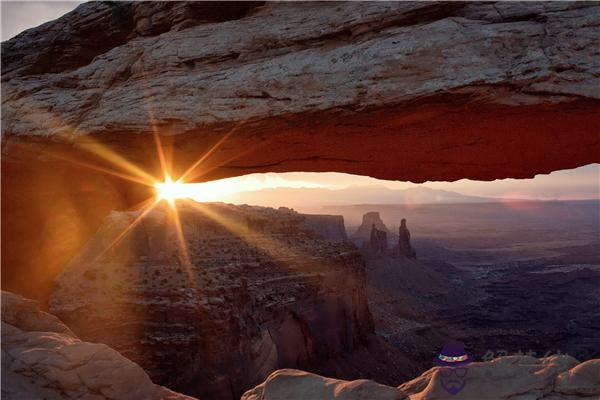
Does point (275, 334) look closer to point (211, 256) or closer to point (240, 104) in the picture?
point (211, 256)

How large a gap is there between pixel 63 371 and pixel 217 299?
1291cm

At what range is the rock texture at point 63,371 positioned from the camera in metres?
6.01

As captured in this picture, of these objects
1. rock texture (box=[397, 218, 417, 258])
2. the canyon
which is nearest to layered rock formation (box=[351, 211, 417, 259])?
rock texture (box=[397, 218, 417, 258])

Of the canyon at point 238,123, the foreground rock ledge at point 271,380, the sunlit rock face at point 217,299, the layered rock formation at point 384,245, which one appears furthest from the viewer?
the layered rock formation at point 384,245

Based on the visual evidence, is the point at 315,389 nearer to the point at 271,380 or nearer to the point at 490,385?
the point at 271,380

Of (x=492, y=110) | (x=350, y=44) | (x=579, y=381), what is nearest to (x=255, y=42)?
(x=350, y=44)

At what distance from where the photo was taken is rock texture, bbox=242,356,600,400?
5379 millimetres

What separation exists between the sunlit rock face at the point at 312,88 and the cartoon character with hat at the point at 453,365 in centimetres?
361

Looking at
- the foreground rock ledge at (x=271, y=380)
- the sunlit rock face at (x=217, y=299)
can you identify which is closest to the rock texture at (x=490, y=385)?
the foreground rock ledge at (x=271, y=380)

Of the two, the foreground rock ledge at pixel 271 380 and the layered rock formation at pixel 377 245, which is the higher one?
the foreground rock ledge at pixel 271 380

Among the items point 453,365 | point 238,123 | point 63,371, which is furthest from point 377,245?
point 453,365

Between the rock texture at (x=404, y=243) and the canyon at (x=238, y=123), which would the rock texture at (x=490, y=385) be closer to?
the canyon at (x=238, y=123)

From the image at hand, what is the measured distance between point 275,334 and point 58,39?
18.0 meters

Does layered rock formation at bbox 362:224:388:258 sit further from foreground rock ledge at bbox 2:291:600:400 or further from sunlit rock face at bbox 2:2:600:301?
foreground rock ledge at bbox 2:291:600:400
